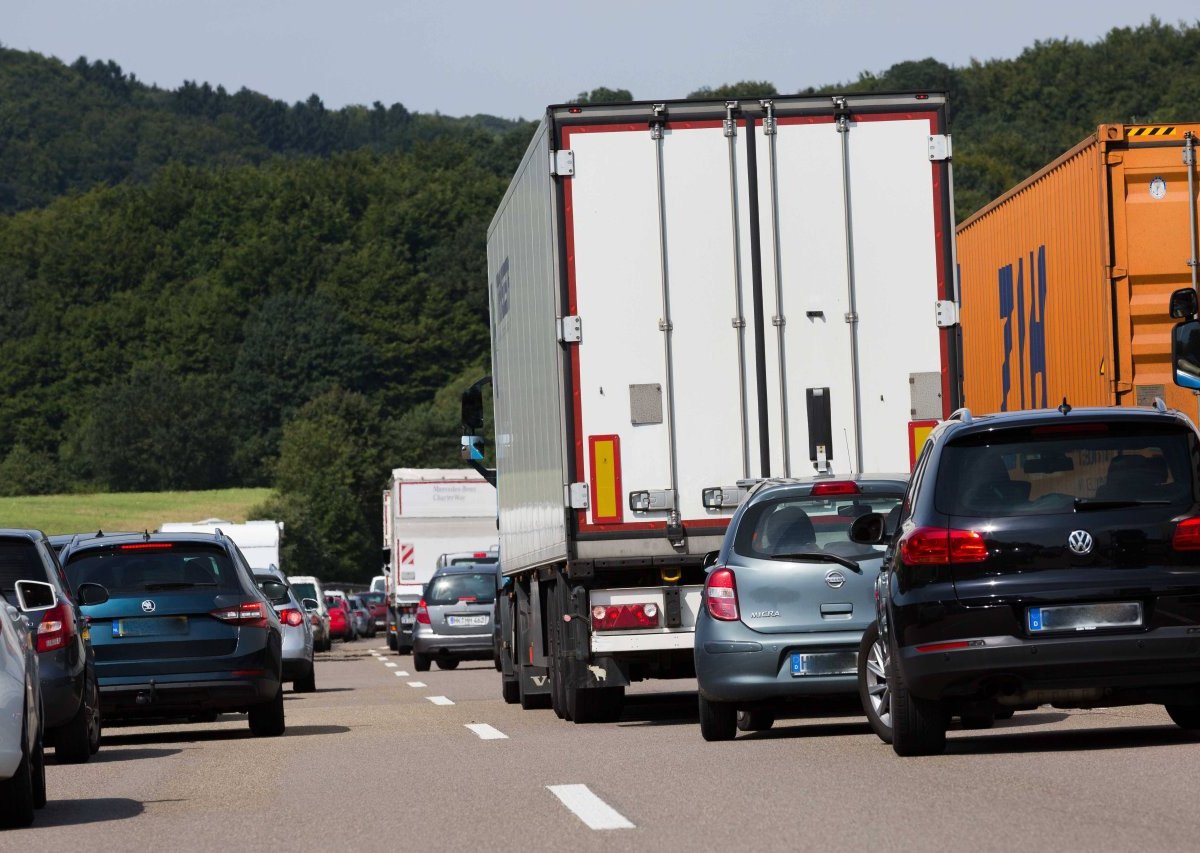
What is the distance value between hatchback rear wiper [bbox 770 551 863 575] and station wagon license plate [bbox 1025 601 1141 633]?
2.51 meters

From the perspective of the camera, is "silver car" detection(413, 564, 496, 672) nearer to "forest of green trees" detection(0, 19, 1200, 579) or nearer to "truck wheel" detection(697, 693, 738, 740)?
"truck wheel" detection(697, 693, 738, 740)

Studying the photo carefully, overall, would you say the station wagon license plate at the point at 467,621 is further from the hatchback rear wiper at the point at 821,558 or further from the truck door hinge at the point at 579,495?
the hatchback rear wiper at the point at 821,558

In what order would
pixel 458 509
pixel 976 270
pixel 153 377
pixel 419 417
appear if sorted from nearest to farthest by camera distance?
pixel 976 270, pixel 458 509, pixel 419 417, pixel 153 377

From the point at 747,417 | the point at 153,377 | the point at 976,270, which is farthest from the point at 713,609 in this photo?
the point at 153,377

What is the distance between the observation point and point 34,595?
11938 millimetres

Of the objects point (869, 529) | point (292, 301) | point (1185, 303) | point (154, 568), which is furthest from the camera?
point (292, 301)

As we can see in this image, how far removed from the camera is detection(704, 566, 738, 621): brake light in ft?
43.4

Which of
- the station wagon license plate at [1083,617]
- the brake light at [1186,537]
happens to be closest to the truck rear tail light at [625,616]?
the station wagon license plate at [1083,617]

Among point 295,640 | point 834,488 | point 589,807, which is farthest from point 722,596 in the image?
point 295,640

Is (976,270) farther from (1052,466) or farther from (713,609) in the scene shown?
(1052,466)

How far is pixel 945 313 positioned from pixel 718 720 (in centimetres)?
348

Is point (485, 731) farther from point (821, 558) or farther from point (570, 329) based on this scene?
point (821, 558)

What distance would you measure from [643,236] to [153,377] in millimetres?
128748

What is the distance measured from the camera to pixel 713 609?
13.3 metres
